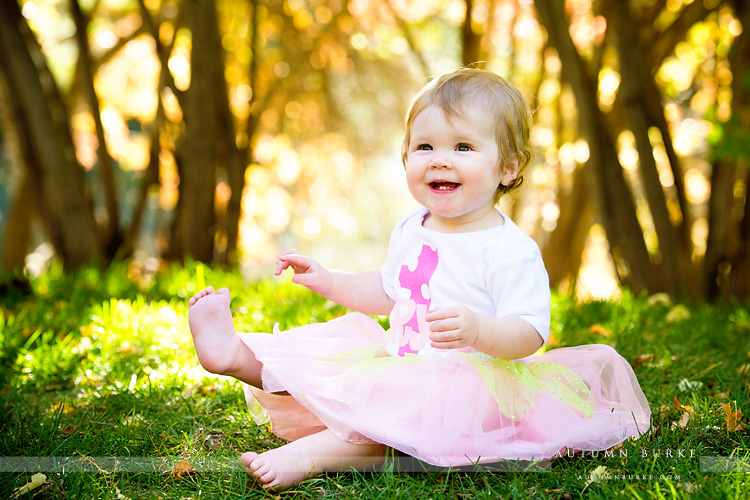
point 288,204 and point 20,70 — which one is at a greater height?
point 20,70

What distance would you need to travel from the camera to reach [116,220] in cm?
546

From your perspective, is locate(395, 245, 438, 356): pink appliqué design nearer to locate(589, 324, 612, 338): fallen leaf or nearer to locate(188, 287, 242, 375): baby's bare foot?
locate(188, 287, 242, 375): baby's bare foot

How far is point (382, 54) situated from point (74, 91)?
4009 millimetres

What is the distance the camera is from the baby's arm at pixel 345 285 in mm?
2113

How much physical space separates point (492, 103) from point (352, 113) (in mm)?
8922

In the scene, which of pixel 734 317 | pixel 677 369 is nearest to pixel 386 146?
pixel 734 317

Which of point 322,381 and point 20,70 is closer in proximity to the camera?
point 322,381

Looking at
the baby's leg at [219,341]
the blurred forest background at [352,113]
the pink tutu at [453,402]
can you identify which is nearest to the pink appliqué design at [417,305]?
the pink tutu at [453,402]

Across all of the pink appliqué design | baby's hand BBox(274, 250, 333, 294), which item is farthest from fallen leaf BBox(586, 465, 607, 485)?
A: baby's hand BBox(274, 250, 333, 294)

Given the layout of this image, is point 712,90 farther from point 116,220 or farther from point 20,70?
point 20,70

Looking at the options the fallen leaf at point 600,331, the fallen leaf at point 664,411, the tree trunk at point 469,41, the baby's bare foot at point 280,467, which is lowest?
the fallen leaf at point 600,331

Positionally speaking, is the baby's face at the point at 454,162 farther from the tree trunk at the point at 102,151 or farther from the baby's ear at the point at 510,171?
the tree trunk at the point at 102,151

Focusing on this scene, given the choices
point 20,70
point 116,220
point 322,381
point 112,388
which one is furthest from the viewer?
point 116,220

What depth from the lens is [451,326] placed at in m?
1.60
